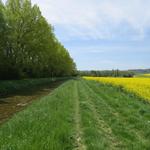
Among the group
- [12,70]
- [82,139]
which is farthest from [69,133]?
[12,70]

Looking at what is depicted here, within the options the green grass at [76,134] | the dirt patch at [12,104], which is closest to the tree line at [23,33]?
the dirt patch at [12,104]

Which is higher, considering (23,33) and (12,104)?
(23,33)

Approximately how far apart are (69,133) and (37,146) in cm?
215

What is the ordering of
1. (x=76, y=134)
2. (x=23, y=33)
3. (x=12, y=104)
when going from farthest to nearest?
(x=23, y=33) < (x=12, y=104) < (x=76, y=134)

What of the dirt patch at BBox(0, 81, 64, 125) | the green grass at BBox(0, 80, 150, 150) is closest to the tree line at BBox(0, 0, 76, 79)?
the dirt patch at BBox(0, 81, 64, 125)

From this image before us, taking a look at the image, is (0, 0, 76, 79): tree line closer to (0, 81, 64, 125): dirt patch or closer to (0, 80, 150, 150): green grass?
(0, 81, 64, 125): dirt patch

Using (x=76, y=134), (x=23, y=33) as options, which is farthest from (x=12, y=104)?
(x=23, y=33)

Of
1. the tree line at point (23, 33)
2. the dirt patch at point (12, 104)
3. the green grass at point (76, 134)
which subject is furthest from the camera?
the tree line at point (23, 33)

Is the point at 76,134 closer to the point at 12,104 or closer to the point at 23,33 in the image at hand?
the point at 12,104

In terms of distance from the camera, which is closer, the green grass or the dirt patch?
the green grass

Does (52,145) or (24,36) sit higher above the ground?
(24,36)

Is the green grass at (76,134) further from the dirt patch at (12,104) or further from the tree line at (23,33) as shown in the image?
the tree line at (23,33)

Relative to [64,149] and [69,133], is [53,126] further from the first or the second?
[64,149]

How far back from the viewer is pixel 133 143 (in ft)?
30.8
